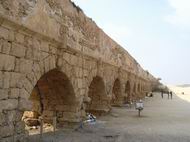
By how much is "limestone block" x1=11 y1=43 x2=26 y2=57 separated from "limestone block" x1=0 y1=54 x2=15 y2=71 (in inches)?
4.2

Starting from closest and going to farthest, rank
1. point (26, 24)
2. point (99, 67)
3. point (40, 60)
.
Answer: point (26, 24)
point (40, 60)
point (99, 67)

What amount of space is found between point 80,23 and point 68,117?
2.52m

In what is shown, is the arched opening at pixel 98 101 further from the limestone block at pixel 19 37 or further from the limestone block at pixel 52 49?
the limestone block at pixel 19 37

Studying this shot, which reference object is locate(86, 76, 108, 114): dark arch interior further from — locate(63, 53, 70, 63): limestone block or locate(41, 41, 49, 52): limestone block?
locate(41, 41, 49, 52): limestone block

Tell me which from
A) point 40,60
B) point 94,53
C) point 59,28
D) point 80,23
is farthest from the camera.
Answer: point 94,53

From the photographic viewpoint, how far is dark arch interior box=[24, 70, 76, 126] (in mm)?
8156

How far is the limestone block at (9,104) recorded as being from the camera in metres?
5.12

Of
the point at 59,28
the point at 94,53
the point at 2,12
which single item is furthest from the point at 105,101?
the point at 2,12

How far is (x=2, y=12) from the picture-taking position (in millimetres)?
4852

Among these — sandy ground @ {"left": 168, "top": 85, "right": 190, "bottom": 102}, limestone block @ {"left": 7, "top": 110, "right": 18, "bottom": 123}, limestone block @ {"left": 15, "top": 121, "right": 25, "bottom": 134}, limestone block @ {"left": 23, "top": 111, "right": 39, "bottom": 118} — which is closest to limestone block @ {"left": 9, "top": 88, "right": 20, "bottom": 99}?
limestone block @ {"left": 7, "top": 110, "right": 18, "bottom": 123}

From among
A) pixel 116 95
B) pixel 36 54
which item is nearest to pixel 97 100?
pixel 116 95

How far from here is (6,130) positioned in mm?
5230

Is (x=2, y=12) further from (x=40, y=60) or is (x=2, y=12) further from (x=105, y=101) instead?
(x=105, y=101)

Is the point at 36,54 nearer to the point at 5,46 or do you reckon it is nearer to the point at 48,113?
the point at 5,46
